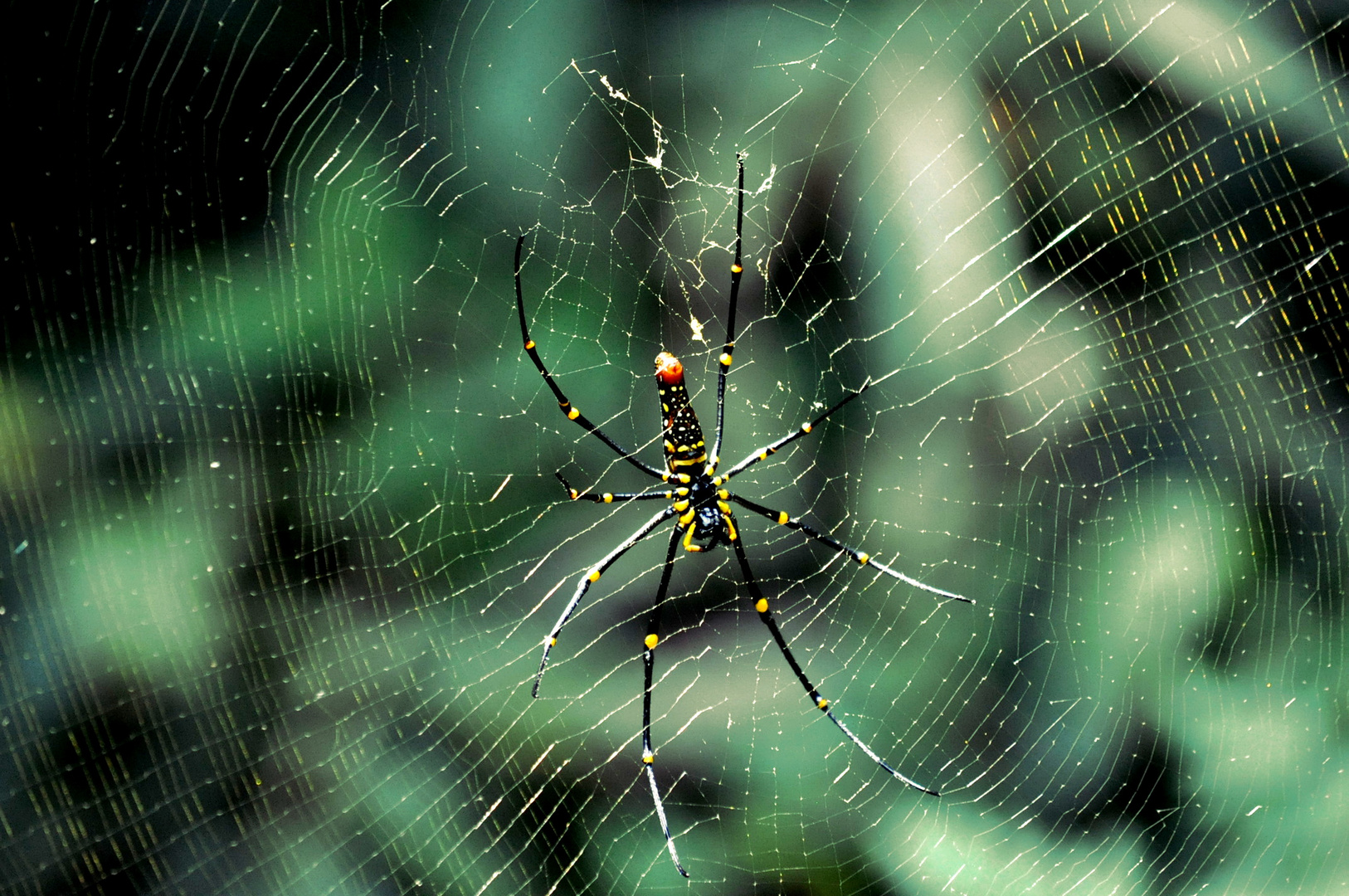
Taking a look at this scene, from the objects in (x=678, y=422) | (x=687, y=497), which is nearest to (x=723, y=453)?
(x=687, y=497)

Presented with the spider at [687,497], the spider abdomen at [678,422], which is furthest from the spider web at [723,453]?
the spider abdomen at [678,422]

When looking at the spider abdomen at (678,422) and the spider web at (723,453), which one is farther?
the spider web at (723,453)

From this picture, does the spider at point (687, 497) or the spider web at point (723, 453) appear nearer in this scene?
the spider at point (687, 497)

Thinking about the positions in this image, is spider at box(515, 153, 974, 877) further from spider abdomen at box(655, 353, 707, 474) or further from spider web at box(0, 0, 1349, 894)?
spider web at box(0, 0, 1349, 894)

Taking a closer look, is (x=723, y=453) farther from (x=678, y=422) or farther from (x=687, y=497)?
(x=678, y=422)

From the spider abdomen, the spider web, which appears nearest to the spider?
the spider abdomen

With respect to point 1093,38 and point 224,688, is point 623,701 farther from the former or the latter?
point 1093,38

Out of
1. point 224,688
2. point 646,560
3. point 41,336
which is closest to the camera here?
point 41,336

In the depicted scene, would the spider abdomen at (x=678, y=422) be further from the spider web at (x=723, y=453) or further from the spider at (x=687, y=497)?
the spider web at (x=723, y=453)

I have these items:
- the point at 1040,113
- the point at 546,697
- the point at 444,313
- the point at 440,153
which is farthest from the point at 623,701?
the point at 1040,113
